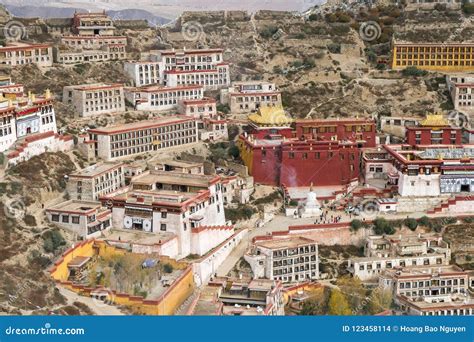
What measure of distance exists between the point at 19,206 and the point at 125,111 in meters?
12.1

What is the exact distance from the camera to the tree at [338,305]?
37.6 metres

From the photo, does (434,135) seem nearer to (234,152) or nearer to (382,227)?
(382,227)

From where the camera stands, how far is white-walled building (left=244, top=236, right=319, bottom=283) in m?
41.5

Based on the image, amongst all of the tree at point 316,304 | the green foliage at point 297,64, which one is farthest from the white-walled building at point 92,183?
the green foliage at point 297,64

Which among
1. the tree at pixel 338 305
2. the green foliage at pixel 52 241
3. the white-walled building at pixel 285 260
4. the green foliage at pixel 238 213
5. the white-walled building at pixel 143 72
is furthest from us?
the white-walled building at pixel 143 72

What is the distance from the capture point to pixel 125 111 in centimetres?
5175

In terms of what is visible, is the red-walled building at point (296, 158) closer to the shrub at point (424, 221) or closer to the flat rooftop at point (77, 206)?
the shrub at point (424, 221)

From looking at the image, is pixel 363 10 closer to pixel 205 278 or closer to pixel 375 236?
pixel 375 236

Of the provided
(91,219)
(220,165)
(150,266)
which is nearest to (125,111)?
(220,165)

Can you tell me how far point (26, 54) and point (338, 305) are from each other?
21.9 meters

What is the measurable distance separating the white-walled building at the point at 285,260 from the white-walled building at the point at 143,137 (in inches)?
303

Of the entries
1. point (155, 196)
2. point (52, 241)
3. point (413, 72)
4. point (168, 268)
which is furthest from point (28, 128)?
point (413, 72)

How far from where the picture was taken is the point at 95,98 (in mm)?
50625

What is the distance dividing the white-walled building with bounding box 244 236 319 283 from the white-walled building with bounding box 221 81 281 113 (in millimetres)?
12566
